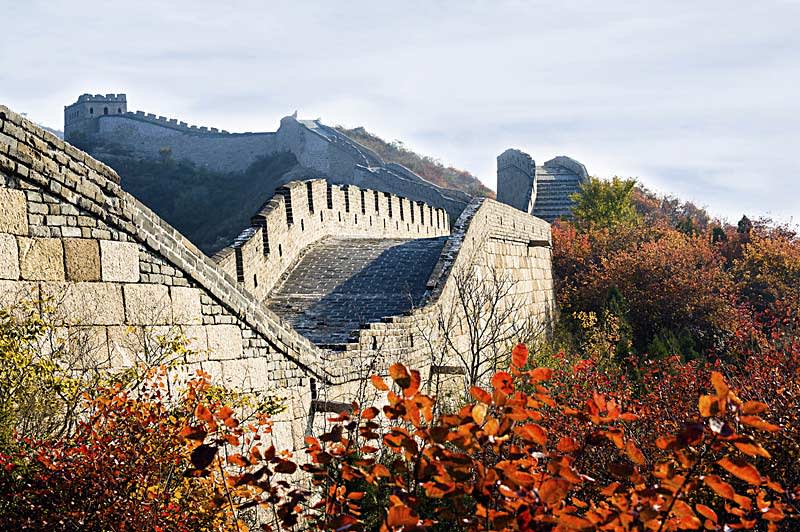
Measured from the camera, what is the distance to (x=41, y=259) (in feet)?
19.7

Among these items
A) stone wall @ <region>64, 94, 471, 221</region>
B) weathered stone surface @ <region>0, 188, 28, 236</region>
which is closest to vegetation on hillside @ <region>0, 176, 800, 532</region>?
weathered stone surface @ <region>0, 188, 28, 236</region>

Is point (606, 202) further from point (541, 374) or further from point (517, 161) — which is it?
point (541, 374)

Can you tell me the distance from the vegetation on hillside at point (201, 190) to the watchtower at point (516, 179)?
37.7 feet

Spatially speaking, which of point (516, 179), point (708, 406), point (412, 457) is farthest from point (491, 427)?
point (516, 179)

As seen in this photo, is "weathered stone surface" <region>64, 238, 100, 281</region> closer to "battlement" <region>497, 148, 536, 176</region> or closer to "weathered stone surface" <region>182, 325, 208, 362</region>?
"weathered stone surface" <region>182, 325, 208, 362</region>

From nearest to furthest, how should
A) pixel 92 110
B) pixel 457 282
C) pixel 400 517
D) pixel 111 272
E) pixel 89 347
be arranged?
1. pixel 400 517
2. pixel 89 347
3. pixel 111 272
4. pixel 457 282
5. pixel 92 110

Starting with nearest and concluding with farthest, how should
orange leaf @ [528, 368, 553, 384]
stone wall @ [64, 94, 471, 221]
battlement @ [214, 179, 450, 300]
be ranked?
orange leaf @ [528, 368, 553, 384], battlement @ [214, 179, 450, 300], stone wall @ [64, 94, 471, 221]

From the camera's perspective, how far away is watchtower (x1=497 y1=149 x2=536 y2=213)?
33.0m

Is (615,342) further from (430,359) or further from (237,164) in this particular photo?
(237,164)

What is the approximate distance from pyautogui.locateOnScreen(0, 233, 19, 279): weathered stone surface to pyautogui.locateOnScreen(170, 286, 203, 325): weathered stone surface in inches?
57.7

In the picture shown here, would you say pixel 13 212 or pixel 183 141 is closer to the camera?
pixel 13 212

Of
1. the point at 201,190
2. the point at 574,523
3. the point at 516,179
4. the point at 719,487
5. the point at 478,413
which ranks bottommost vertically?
the point at 574,523

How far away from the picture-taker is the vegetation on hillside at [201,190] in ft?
134

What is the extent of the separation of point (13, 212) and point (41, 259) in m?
0.38
